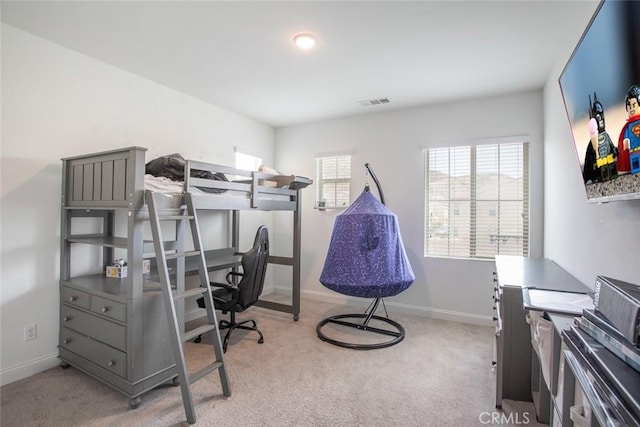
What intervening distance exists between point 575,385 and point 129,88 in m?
3.80

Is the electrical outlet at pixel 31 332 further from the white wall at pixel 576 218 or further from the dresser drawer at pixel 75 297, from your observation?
the white wall at pixel 576 218

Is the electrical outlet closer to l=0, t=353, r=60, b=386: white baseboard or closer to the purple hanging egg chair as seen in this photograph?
l=0, t=353, r=60, b=386: white baseboard

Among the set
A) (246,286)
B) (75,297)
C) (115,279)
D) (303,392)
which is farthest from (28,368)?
(303,392)

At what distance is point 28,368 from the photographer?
2398mm

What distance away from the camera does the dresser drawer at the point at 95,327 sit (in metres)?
2.12

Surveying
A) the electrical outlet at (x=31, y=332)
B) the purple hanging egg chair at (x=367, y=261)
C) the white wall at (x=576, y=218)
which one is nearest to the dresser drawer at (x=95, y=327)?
the electrical outlet at (x=31, y=332)

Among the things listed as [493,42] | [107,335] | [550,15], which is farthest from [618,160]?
[107,335]

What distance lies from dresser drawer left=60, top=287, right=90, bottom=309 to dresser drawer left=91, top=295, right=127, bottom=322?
0.31ft

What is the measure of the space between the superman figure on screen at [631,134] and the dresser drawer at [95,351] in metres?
2.80

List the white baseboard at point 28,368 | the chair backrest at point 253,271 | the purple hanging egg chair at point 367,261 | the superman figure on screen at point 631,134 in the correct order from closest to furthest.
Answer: the superman figure on screen at point 631,134, the white baseboard at point 28,368, the chair backrest at point 253,271, the purple hanging egg chair at point 367,261

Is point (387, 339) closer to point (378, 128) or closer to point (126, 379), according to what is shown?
point (126, 379)

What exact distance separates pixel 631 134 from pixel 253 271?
2695 mm

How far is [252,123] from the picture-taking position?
15.1 ft

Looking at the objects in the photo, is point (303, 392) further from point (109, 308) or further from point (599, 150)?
point (599, 150)
